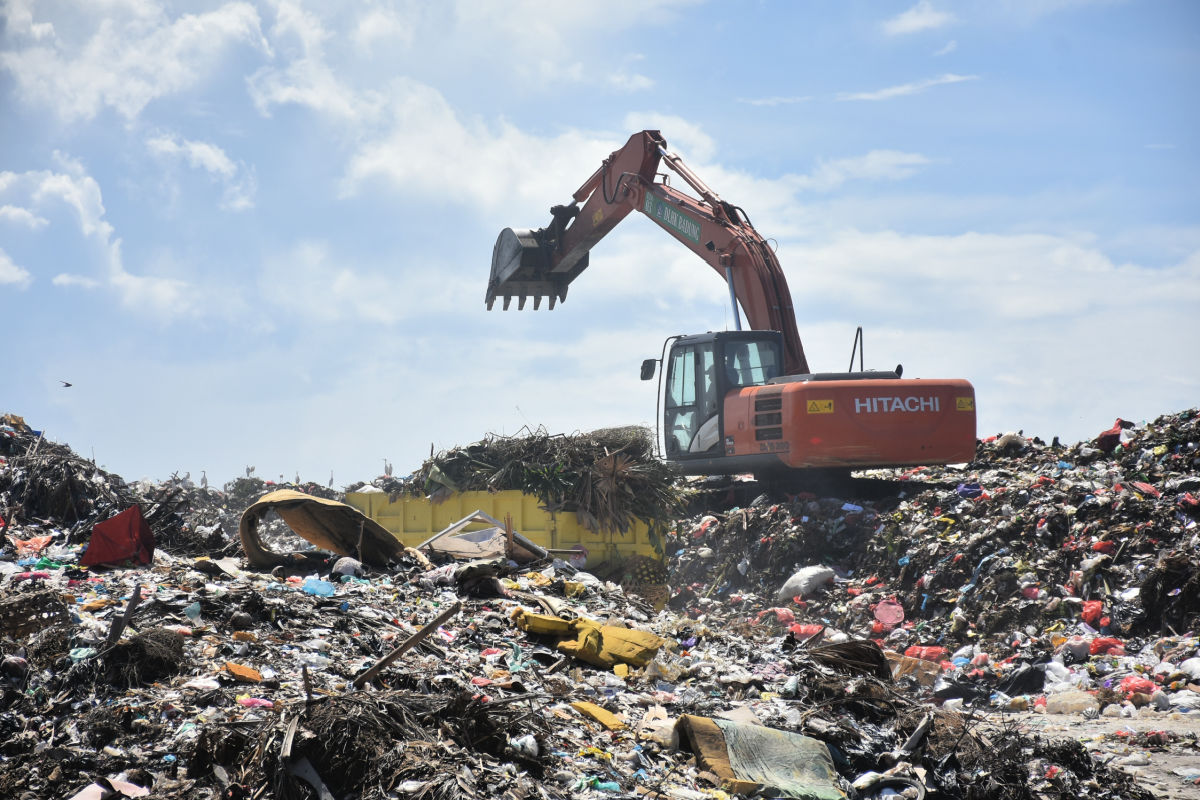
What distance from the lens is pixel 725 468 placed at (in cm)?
1142

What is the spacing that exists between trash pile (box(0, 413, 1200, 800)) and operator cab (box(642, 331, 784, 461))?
2.62 metres

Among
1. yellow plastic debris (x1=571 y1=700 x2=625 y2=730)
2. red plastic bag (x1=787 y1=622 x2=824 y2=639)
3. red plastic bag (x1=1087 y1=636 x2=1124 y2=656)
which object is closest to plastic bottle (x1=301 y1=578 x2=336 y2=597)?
yellow plastic debris (x1=571 y1=700 x2=625 y2=730)

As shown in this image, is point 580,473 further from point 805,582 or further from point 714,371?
point 714,371

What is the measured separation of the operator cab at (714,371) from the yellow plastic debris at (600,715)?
23.0 ft

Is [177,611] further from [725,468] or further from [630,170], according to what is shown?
[630,170]

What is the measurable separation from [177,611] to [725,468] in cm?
739

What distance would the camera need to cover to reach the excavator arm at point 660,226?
1154 cm

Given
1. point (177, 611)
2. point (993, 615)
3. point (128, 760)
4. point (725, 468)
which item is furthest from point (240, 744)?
point (725, 468)

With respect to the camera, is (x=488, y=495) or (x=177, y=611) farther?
(x=488, y=495)

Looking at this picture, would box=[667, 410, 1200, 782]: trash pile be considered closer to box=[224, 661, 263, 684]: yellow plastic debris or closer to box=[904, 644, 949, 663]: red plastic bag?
box=[904, 644, 949, 663]: red plastic bag

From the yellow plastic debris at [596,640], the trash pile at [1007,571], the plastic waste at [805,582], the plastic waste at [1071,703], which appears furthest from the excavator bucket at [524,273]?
the plastic waste at [1071,703]

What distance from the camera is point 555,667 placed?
5.00 m

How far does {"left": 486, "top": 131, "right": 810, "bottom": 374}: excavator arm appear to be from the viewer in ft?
37.9

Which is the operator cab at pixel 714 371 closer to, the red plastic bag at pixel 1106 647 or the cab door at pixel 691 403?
the cab door at pixel 691 403
